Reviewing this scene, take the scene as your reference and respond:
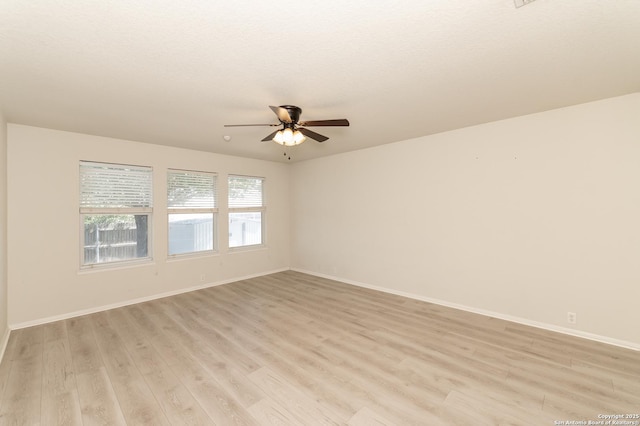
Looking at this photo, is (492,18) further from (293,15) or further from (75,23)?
(75,23)

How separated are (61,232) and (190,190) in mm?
1861

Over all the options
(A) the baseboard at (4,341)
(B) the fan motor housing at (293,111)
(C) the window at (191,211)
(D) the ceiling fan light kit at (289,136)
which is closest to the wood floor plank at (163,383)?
(A) the baseboard at (4,341)

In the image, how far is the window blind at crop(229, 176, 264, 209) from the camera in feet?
18.5

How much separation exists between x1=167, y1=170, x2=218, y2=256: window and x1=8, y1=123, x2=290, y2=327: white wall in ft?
0.60

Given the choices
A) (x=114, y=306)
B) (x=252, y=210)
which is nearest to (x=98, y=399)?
(x=114, y=306)

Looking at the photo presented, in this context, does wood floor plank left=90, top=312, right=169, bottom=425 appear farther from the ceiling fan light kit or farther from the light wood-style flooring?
the ceiling fan light kit

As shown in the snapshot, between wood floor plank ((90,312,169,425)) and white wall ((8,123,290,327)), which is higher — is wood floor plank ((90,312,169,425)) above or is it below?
below

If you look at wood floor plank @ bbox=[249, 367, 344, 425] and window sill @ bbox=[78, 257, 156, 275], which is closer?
wood floor plank @ bbox=[249, 367, 344, 425]

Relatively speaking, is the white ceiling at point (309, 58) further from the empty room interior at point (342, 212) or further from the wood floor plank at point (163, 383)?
the wood floor plank at point (163, 383)

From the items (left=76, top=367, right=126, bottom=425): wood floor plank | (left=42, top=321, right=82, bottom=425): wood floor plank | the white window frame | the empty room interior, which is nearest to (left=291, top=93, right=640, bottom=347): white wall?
the empty room interior

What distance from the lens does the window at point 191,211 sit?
4.83 metres

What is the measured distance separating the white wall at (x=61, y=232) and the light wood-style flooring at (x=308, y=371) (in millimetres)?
363

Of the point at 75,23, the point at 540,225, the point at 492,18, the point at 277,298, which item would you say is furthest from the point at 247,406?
the point at 540,225

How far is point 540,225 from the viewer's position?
10.8ft
